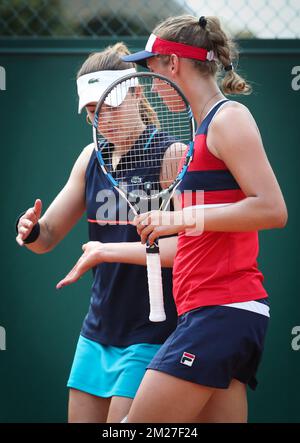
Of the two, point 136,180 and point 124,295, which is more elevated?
point 136,180

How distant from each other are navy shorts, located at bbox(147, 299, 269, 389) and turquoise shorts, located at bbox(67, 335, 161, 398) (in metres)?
0.26

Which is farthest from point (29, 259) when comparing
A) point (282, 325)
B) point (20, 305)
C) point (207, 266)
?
point (207, 266)

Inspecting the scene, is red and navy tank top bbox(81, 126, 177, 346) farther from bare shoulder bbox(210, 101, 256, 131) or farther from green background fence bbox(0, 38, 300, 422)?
green background fence bbox(0, 38, 300, 422)

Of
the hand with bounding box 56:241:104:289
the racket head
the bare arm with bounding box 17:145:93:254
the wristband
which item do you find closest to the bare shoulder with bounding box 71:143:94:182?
the bare arm with bounding box 17:145:93:254

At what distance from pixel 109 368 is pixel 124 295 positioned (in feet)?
0.79

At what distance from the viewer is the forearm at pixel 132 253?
2438 millimetres

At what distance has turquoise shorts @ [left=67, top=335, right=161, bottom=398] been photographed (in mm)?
2453

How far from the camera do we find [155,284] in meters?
2.29

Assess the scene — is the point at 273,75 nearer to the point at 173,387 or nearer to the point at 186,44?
the point at 186,44

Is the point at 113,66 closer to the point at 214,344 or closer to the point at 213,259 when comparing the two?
the point at 213,259

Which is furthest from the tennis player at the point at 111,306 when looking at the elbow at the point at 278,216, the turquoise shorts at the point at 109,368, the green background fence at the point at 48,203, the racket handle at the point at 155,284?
the green background fence at the point at 48,203

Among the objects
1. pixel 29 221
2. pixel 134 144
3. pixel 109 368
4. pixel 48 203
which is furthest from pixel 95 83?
pixel 48 203

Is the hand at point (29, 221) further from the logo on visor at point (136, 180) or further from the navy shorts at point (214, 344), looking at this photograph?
the navy shorts at point (214, 344)
